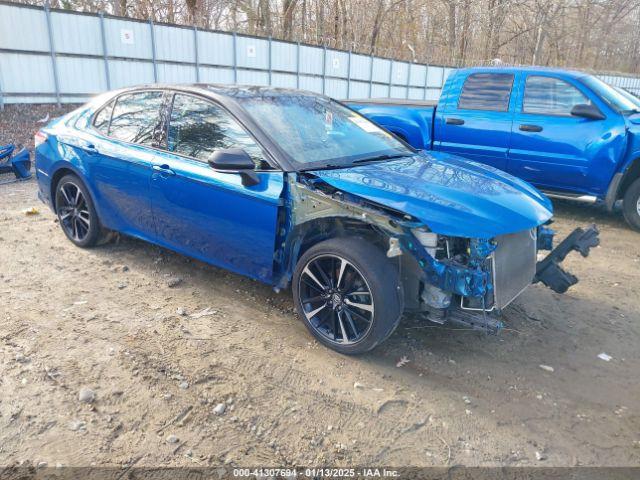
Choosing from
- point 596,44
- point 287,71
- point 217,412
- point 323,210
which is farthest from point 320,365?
point 596,44

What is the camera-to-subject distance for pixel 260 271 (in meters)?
3.76

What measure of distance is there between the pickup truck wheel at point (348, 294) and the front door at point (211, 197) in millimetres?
360

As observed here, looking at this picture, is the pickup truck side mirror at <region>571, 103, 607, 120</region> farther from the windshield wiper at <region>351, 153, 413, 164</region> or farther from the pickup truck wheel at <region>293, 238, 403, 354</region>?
the pickup truck wheel at <region>293, 238, 403, 354</region>

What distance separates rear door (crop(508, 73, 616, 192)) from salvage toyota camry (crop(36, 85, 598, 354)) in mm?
2765

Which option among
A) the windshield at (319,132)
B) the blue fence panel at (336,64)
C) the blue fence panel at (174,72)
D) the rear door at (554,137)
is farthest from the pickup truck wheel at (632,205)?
the blue fence panel at (336,64)

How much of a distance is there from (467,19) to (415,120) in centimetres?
2773

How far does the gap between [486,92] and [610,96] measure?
5.02ft

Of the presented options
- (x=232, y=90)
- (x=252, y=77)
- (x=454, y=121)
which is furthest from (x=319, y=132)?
(x=252, y=77)

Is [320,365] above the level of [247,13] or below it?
below

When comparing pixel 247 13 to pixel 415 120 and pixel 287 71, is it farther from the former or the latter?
pixel 415 120

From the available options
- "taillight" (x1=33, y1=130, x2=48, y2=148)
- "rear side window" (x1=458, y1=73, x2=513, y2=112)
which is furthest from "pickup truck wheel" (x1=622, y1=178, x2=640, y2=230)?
"taillight" (x1=33, y1=130, x2=48, y2=148)

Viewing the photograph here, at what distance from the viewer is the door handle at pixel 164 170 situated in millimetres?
4070

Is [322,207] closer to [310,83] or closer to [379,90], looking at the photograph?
[310,83]

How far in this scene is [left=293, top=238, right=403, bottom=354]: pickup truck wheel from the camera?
3.20 meters
